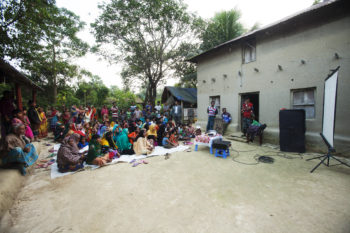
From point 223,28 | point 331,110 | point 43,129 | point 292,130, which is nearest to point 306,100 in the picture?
point 292,130

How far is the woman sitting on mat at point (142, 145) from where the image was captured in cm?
582

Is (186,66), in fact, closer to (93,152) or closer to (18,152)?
(93,152)

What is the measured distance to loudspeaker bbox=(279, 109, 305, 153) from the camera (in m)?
5.73

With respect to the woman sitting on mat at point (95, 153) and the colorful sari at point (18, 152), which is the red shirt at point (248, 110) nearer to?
the woman sitting on mat at point (95, 153)

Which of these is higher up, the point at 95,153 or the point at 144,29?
the point at 144,29

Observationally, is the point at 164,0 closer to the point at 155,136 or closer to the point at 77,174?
the point at 155,136

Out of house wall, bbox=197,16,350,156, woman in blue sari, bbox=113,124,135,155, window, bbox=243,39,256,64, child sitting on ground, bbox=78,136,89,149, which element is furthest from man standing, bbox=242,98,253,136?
child sitting on ground, bbox=78,136,89,149

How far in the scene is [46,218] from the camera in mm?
2500

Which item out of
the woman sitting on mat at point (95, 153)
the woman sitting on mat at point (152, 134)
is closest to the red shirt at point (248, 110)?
the woman sitting on mat at point (152, 134)

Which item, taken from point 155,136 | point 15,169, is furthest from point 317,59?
point 15,169

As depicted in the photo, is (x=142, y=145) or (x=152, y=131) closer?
(x=142, y=145)

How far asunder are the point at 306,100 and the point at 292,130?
152 centimetres

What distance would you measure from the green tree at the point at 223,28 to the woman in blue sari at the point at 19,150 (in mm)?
15153

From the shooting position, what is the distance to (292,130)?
5840 mm
